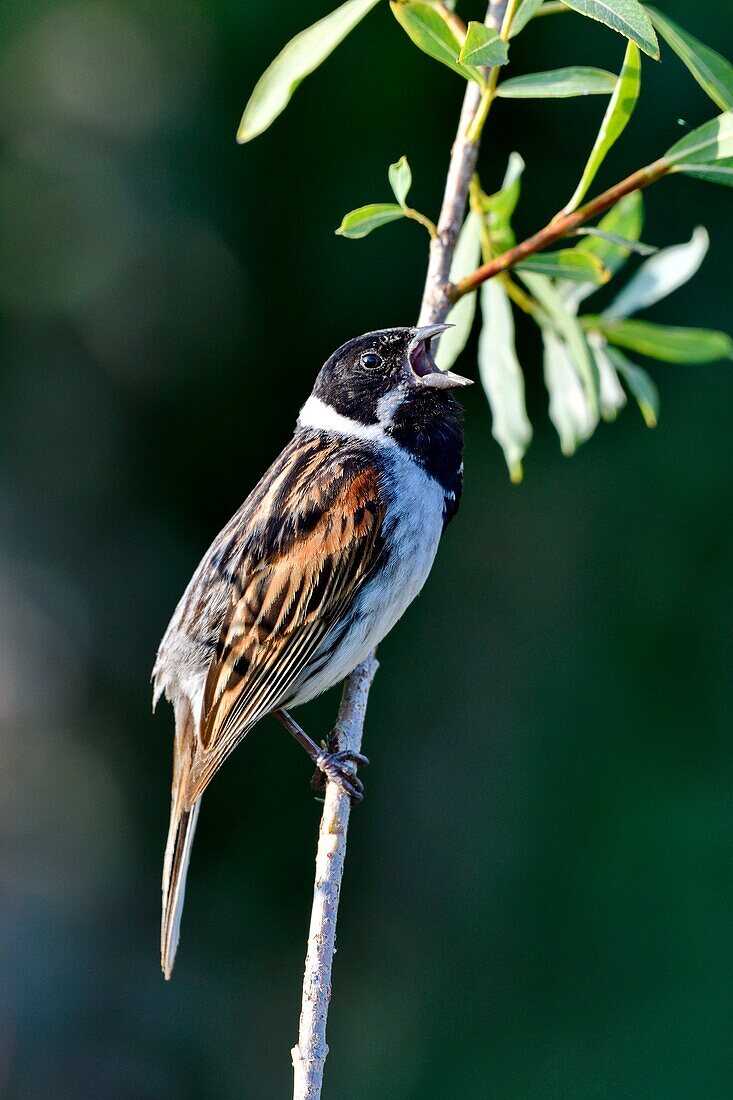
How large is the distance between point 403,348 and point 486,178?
2.95 metres

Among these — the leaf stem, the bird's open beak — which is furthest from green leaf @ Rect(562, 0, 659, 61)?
the bird's open beak

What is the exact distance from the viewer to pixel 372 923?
5.82 m

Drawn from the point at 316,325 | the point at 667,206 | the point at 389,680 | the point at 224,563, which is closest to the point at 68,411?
the point at 316,325

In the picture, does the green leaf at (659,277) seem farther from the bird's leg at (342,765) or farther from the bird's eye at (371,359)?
the bird's leg at (342,765)

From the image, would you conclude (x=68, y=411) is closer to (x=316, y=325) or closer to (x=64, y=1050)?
(x=316, y=325)

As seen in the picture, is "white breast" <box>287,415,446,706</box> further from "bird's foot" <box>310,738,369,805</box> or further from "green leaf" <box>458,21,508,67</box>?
"green leaf" <box>458,21,508,67</box>

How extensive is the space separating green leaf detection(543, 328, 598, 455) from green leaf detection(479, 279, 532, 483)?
0.07 metres

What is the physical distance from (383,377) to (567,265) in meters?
0.56

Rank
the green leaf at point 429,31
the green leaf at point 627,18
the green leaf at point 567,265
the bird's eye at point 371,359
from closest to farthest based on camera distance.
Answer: the green leaf at point 627,18
the green leaf at point 429,31
the green leaf at point 567,265
the bird's eye at point 371,359

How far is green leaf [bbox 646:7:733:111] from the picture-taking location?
1.83 meters

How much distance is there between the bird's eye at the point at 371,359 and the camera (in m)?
2.61

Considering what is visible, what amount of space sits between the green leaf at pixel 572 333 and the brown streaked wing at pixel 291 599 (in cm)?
47

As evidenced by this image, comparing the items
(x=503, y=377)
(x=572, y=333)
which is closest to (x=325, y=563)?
(x=503, y=377)

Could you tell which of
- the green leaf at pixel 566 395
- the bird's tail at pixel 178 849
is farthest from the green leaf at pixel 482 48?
the bird's tail at pixel 178 849
